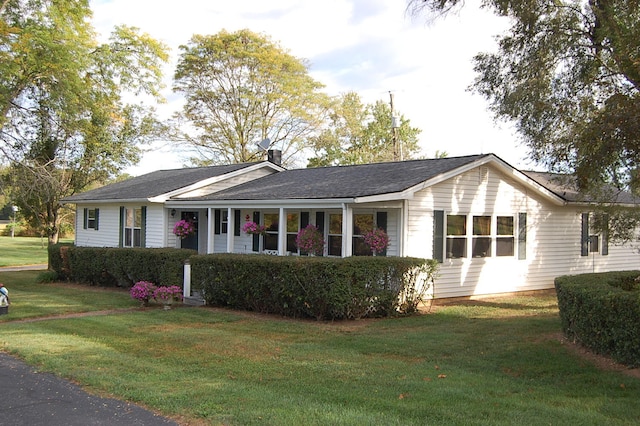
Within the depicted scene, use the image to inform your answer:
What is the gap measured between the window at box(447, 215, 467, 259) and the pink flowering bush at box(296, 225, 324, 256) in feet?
10.9

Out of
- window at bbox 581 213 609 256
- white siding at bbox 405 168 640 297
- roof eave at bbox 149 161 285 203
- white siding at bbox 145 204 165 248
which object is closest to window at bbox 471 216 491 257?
white siding at bbox 405 168 640 297

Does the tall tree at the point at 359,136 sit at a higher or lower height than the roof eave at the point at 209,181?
higher

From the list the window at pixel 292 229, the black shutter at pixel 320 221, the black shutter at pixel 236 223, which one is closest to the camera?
the black shutter at pixel 320 221

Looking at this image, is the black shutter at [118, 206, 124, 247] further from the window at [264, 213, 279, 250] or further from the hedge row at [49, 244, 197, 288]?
the window at [264, 213, 279, 250]

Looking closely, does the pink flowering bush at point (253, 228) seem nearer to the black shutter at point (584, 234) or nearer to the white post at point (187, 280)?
the white post at point (187, 280)

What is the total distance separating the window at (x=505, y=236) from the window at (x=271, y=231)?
657 centimetres

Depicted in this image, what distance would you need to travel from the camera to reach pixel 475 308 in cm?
1390

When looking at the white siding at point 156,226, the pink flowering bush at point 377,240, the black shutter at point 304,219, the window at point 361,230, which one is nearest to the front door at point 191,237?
the white siding at point 156,226

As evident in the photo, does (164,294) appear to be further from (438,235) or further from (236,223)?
(438,235)

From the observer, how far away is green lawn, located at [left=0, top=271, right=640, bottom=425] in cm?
580

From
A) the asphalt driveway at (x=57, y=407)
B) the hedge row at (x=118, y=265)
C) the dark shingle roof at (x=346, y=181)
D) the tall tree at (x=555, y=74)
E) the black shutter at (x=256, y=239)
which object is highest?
the tall tree at (x=555, y=74)

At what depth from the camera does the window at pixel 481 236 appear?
15914 millimetres

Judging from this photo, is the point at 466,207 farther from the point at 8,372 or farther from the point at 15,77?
the point at 15,77

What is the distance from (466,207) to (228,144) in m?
26.6
